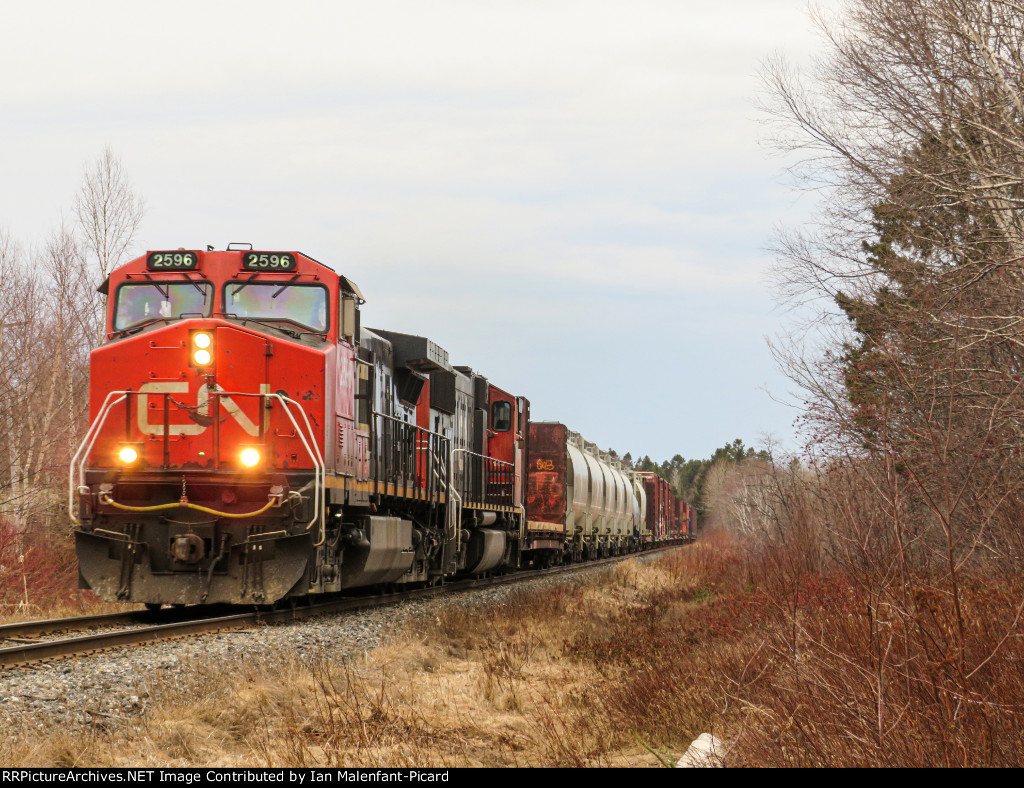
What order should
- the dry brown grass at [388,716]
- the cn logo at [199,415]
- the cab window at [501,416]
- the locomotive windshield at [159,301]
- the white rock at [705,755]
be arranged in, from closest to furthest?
the white rock at [705,755] < the dry brown grass at [388,716] < the cn logo at [199,415] < the locomotive windshield at [159,301] < the cab window at [501,416]

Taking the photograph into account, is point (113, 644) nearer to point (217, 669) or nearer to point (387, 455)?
point (217, 669)

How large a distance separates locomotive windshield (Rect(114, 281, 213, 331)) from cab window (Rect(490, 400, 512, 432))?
10.6 metres

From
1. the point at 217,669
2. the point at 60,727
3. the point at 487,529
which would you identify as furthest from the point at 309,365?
the point at 487,529

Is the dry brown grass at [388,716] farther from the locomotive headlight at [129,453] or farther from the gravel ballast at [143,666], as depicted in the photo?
the locomotive headlight at [129,453]

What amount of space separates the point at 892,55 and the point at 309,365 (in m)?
7.94

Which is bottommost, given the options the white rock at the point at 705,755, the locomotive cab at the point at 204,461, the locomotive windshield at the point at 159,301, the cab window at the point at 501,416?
the white rock at the point at 705,755

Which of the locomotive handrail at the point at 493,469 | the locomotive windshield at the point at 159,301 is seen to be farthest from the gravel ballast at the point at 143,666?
the locomotive handrail at the point at 493,469

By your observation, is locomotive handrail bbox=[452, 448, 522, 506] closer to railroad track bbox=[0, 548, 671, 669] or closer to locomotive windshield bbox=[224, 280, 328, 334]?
railroad track bbox=[0, 548, 671, 669]

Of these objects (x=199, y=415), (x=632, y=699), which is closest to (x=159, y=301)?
(x=199, y=415)

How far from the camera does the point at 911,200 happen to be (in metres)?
13.2

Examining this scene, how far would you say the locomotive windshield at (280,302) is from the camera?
453 inches

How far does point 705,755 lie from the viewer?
4.85m

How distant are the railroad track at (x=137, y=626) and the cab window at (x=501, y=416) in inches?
278

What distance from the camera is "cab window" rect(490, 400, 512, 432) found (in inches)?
852
